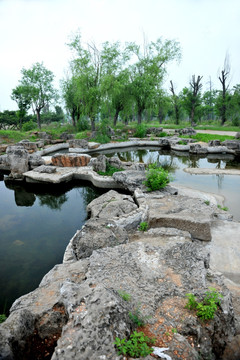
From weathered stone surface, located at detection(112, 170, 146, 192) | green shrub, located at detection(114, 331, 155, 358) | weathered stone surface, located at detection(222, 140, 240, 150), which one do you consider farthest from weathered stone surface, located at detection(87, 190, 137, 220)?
Answer: weathered stone surface, located at detection(222, 140, 240, 150)

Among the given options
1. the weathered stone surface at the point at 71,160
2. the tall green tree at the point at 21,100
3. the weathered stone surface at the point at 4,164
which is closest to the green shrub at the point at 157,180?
the weathered stone surface at the point at 71,160

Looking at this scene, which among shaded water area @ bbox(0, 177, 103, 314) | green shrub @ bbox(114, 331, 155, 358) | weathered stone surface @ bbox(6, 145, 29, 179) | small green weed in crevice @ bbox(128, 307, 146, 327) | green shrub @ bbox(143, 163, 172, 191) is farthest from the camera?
weathered stone surface @ bbox(6, 145, 29, 179)

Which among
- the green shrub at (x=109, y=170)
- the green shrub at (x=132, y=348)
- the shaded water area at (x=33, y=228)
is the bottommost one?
the shaded water area at (x=33, y=228)

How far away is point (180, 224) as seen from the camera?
5.53 meters

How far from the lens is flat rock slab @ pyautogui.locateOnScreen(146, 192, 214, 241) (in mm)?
5391

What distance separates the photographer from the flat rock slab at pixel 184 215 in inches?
212

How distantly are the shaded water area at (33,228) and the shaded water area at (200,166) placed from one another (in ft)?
16.2

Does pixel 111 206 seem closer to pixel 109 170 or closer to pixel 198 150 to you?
pixel 109 170

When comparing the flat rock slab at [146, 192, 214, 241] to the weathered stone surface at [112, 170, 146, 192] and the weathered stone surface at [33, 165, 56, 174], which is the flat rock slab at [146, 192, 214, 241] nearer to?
the weathered stone surface at [112, 170, 146, 192]

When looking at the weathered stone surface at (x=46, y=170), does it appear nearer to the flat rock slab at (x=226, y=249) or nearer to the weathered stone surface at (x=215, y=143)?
the flat rock slab at (x=226, y=249)

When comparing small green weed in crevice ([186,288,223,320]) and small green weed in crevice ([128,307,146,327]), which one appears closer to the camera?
small green weed in crevice ([128,307,146,327])

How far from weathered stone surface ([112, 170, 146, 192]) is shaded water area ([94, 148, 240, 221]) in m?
2.03

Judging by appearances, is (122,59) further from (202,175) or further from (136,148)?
(202,175)

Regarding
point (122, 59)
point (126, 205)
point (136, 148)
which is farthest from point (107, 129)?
point (126, 205)
